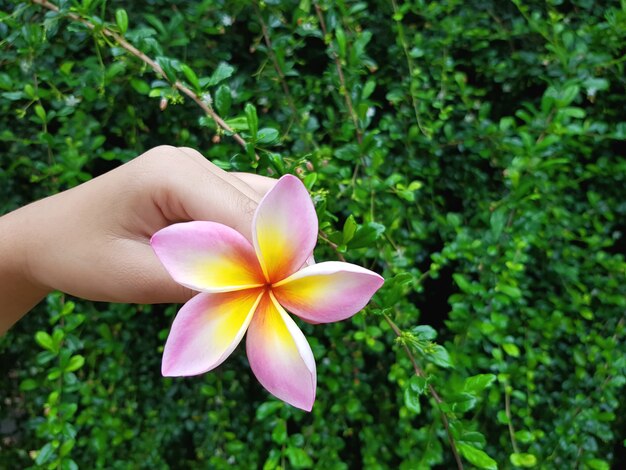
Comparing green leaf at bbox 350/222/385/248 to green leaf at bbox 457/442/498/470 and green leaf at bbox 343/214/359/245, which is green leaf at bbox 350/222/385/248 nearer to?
green leaf at bbox 343/214/359/245

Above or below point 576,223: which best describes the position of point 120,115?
above

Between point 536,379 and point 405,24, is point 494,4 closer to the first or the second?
point 405,24

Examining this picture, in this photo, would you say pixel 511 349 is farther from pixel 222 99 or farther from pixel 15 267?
pixel 15 267

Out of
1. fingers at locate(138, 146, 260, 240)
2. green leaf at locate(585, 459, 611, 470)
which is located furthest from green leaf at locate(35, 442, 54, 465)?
green leaf at locate(585, 459, 611, 470)

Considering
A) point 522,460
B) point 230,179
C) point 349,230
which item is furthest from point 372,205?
point 522,460

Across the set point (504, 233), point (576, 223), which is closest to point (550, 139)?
point (504, 233)

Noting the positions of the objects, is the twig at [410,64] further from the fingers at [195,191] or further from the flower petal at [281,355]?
the flower petal at [281,355]

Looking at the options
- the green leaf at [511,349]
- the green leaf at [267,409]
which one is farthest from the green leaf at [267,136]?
the green leaf at [511,349]
